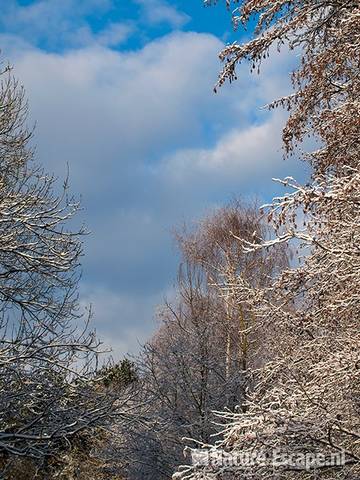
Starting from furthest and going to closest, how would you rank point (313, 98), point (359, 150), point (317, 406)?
point (313, 98) < point (359, 150) < point (317, 406)

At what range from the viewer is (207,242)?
22406mm

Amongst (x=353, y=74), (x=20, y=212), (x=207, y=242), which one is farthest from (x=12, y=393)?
(x=207, y=242)

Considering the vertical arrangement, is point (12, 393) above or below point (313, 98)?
below

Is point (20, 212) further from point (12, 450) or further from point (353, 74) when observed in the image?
point (353, 74)

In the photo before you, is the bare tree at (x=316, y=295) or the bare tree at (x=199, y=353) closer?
the bare tree at (x=316, y=295)

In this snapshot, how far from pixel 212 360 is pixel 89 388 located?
8.24m

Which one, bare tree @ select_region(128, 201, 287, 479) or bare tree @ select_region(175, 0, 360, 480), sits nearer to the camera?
bare tree @ select_region(175, 0, 360, 480)

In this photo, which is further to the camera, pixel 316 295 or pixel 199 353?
pixel 199 353

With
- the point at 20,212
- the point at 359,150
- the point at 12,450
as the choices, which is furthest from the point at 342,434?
the point at 20,212

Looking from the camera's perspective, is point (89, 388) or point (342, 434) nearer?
point (342, 434)

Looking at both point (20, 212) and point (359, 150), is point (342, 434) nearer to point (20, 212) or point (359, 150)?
point (359, 150)

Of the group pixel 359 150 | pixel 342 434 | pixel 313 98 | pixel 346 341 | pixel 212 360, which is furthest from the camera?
pixel 212 360

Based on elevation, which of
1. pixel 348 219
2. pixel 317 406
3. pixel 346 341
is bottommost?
pixel 317 406

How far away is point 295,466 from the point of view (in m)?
5.21
